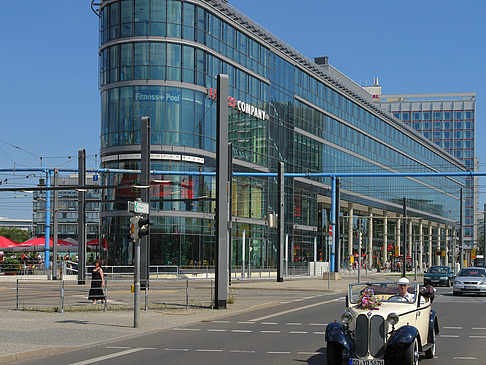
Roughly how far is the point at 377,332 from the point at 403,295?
162cm

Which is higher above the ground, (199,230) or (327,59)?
(327,59)

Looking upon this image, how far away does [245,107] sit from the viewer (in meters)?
65.1

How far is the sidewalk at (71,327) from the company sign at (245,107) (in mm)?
35824

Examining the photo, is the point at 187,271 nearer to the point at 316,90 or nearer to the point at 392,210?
the point at 316,90

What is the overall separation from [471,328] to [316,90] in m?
61.9

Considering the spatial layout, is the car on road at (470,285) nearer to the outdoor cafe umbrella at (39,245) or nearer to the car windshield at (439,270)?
the car windshield at (439,270)

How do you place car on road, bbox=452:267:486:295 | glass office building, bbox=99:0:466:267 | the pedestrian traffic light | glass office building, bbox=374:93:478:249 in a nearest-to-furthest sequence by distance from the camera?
the pedestrian traffic light, car on road, bbox=452:267:486:295, glass office building, bbox=99:0:466:267, glass office building, bbox=374:93:478:249

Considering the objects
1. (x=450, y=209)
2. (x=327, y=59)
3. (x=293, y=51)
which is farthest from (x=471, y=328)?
(x=450, y=209)

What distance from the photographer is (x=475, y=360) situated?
13570 millimetres

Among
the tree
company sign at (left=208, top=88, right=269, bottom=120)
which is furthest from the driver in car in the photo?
the tree

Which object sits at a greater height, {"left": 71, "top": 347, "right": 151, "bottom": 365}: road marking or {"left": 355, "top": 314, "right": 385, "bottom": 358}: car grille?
{"left": 355, "top": 314, "right": 385, "bottom": 358}: car grille

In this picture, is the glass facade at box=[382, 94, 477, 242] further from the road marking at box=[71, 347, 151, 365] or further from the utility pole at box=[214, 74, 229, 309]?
the road marking at box=[71, 347, 151, 365]

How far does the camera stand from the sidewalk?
1480 centimetres

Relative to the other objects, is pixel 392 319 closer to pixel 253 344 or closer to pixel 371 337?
pixel 371 337
